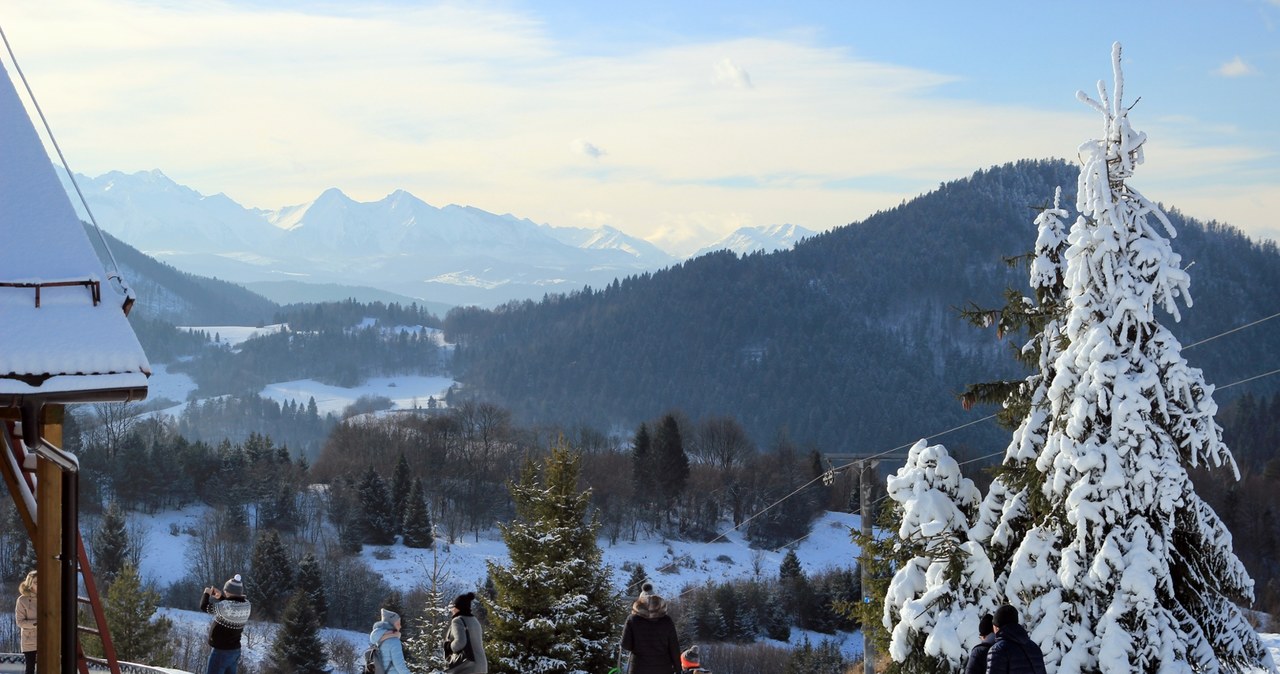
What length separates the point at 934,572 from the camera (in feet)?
50.7

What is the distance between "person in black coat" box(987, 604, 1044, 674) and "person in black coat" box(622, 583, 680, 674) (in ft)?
9.32

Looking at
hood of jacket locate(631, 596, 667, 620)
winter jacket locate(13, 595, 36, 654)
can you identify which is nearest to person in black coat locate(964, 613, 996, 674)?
hood of jacket locate(631, 596, 667, 620)

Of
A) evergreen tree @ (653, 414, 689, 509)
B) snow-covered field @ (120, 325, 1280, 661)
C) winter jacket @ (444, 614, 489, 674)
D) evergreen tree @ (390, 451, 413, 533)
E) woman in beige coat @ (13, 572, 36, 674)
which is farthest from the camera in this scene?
evergreen tree @ (653, 414, 689, 509)

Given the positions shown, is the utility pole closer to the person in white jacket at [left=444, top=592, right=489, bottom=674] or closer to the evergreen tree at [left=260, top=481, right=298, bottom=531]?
the person in white jacket at [left=444, top=592, right=489, bottom=674]

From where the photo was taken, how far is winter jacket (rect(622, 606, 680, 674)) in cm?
1041

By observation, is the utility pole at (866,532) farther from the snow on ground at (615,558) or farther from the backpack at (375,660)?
the snow on ground at (615,558)

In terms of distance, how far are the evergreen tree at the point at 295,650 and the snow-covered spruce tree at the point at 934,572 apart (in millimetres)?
37491

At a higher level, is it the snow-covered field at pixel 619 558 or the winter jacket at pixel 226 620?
the winter jacket at pixel 226 620

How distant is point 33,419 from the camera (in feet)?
18.0

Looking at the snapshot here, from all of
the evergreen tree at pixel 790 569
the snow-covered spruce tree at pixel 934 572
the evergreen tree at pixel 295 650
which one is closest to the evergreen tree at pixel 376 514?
the evergreen tree at pixel 790 569

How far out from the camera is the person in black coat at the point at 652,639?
10.4 meters

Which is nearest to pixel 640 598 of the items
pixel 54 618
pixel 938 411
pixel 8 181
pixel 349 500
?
pixel 54 618

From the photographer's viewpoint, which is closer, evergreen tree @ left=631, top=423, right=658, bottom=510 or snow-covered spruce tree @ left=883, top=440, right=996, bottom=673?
snow-covered spruce tree @ left=883, top=440, right=996, bottom=673

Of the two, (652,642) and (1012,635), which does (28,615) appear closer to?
(652,642)
